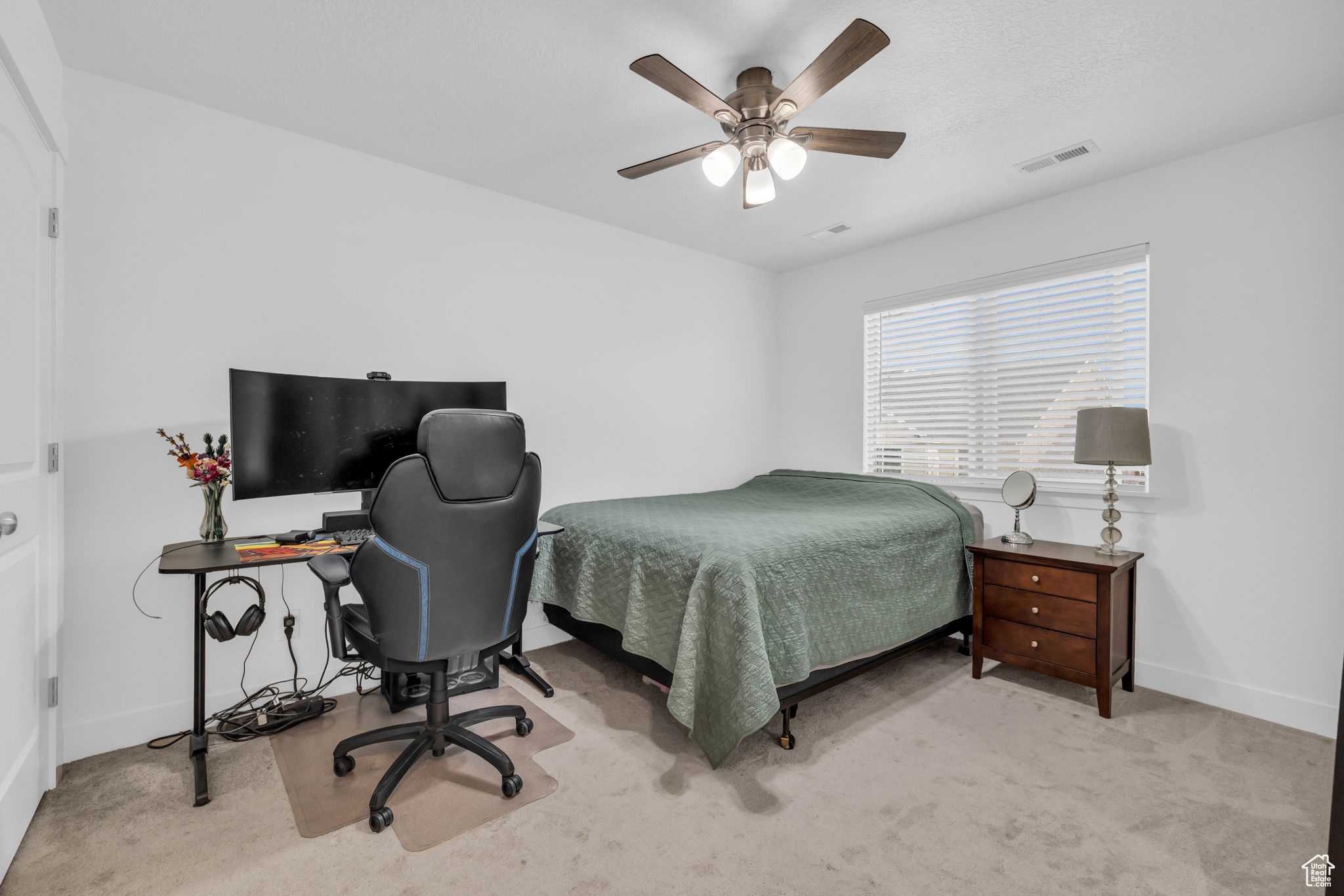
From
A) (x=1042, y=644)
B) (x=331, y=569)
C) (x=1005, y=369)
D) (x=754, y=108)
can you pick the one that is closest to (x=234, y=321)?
(x=331, y=569)

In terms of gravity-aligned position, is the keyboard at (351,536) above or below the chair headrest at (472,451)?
below

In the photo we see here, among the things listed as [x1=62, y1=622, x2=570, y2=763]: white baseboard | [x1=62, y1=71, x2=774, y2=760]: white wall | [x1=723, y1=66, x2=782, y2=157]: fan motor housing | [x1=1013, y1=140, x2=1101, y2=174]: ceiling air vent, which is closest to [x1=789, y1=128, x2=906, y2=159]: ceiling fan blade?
[x1=723, y1=66, x2=782, y2=157]: fan motor housing

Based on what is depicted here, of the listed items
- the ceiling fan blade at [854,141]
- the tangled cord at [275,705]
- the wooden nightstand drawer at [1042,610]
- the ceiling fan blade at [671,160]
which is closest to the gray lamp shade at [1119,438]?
the wooden nightstand drawer at [1042,610]

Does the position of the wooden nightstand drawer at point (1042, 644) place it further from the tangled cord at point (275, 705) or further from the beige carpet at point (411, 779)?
the tangled cord at point (275, 705)

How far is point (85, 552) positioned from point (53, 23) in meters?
1.82

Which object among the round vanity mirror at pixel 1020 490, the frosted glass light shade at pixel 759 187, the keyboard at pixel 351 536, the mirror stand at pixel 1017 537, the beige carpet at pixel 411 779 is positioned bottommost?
the beige carpet at pixel 411 779

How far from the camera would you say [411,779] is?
1995mm

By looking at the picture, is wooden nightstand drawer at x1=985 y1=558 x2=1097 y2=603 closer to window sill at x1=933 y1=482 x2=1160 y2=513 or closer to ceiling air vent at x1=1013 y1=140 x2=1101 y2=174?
window sill at x1=933 y1=482 x2=1160 y2=513


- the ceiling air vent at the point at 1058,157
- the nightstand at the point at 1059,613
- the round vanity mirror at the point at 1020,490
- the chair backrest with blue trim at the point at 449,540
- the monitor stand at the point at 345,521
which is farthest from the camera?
the round vanity mirror at the point at 1020,490

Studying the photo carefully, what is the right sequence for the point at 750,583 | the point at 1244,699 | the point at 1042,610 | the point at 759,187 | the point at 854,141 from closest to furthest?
the point at 750,583
the point at 854,141
the point at 759,187
the point at 1244,699
the point at 1042,610

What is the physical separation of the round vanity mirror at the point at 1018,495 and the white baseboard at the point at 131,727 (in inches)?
144

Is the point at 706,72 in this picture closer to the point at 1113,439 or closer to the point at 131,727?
the point at 1113,439

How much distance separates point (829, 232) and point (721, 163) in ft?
6.37

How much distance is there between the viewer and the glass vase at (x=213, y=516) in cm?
218
